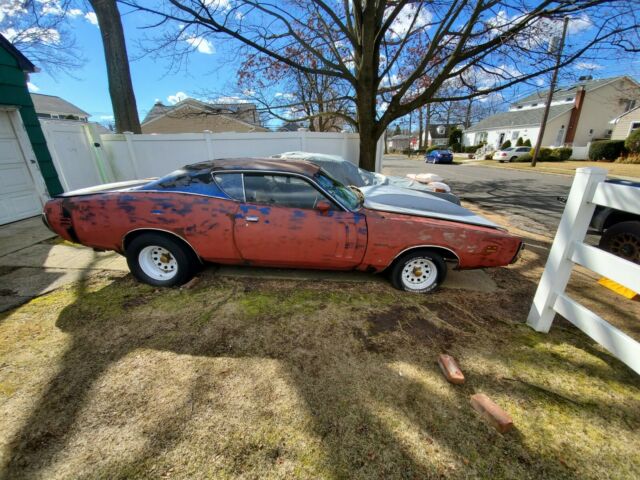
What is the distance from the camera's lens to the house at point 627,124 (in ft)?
80.6

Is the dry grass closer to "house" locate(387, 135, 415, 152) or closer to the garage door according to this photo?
the garage door

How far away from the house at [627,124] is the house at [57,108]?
174 ft

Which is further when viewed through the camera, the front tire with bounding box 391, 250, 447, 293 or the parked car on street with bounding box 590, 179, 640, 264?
the parked car on street with bounding box 590, 179, 640, 264

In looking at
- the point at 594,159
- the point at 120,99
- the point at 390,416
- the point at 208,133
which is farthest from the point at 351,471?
the point at 594,159

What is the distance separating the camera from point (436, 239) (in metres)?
3.03

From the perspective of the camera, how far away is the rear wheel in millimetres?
3986

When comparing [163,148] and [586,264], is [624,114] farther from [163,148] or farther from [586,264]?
[163,148]

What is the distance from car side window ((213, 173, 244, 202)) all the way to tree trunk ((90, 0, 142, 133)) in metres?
6.91

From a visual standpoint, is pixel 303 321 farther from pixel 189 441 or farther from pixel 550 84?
pixel 550 84

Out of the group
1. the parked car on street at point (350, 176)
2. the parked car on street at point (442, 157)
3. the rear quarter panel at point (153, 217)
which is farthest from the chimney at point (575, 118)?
the rear quarter panel at point (153, 217)

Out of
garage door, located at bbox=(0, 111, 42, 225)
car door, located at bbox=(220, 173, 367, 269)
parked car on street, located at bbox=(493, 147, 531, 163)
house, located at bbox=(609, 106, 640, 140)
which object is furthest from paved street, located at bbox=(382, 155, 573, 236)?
house, located at bbox=(609, 106, 640, 140)

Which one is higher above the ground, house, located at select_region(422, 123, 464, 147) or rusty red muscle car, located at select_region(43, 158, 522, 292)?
house, located at select_region(422, 123, 464, 147)

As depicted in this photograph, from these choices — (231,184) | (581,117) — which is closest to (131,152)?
(231,184)

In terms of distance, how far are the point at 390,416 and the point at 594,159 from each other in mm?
31498
